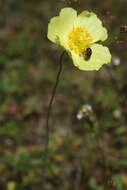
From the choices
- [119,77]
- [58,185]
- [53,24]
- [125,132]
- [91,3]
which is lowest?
[58,185]

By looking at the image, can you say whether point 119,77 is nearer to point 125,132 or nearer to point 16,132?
point 125,132

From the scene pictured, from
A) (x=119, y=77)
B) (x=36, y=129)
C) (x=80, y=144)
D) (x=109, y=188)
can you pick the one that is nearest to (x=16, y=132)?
(x=36, y=129)

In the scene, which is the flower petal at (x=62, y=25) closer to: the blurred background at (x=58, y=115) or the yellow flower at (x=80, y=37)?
the yellow flower at (x=80, y=37)

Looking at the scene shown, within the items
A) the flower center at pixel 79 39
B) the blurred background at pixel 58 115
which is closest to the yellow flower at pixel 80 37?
the flower center at pixel 79 39

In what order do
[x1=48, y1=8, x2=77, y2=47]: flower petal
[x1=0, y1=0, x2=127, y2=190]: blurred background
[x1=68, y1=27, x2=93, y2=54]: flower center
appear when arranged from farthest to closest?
[x1=0, y1=0, x2=127, y2=190]: blurred background < [x1=68, y1=27, x2=93, y2=54]: flower center < [x1=48, y1=8, x2=77, y2=47]: flower petal

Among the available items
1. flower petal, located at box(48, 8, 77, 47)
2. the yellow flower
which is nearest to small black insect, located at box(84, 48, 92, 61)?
the yellow flower

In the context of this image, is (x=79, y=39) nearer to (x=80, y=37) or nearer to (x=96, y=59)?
(x=80, y=37)

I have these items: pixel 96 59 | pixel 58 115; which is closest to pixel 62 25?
pixel 96 59

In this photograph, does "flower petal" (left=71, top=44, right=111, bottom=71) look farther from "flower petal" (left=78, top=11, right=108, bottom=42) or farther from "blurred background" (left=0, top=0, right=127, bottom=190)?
"blurred background" (left=0, top=0, right=127, bottom=190)
